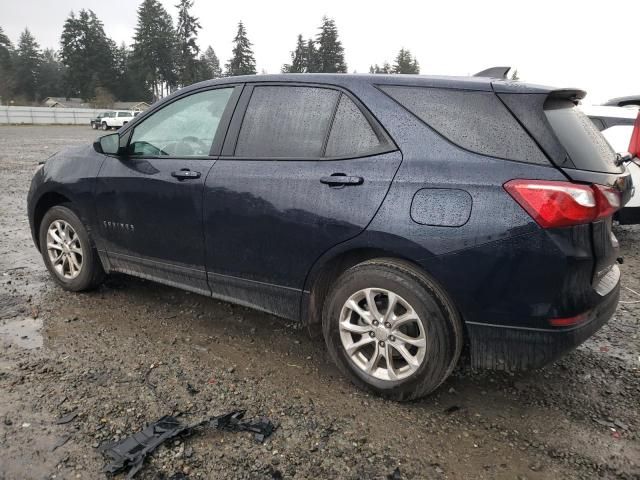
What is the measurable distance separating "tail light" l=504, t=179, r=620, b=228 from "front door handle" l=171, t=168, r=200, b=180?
1.99 metres

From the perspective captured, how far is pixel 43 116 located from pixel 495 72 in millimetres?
54927

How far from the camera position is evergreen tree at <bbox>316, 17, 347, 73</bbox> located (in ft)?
264

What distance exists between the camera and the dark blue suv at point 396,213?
2.39m

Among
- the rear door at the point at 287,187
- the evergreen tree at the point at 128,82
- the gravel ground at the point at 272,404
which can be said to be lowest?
the gravel ground at the point at 272,404

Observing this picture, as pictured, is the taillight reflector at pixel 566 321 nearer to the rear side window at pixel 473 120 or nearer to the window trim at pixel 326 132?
the rear side window at pixel 473 120

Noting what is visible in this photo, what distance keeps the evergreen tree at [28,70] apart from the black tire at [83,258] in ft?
310

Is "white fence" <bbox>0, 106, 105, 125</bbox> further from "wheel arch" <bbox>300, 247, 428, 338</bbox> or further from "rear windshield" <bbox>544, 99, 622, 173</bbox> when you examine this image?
"rear windshield" <bbox>544, 99, 622, 173</bbox>

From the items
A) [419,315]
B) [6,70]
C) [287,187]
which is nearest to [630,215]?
[419,315]

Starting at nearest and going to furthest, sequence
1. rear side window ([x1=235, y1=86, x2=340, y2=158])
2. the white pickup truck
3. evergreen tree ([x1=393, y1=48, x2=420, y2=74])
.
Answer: rear side window ([x1=235, y1=86, x2=340, y2=158]) < the white pickup truck < evergreen tree ([x1=393, y1=48, x2=420, y2=74])

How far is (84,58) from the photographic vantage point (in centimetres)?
8175

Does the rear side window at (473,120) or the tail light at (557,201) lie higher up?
the rear side window at (473,120)

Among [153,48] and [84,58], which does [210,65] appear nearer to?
[153,48]

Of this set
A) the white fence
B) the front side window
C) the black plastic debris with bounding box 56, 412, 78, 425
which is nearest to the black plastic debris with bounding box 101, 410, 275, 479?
the black plastic debris with bounding box 56, 412, 78, 425

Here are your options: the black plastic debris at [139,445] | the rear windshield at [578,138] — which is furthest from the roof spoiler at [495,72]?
the black plastic debris at [139,445]
